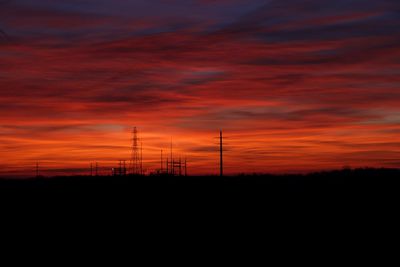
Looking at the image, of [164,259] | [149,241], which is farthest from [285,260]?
[149,241]

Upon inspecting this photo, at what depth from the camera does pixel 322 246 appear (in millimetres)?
22172

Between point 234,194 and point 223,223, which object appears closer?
point 223,223

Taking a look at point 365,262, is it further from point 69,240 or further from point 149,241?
point 69,240

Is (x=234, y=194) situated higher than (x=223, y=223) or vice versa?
(x=234, y=194)

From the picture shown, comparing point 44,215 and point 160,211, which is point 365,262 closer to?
point 160,211

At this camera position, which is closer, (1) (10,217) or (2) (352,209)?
(1) (10,217)

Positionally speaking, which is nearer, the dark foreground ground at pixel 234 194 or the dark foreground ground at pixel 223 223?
the dark foreground ground at pixel 223 223

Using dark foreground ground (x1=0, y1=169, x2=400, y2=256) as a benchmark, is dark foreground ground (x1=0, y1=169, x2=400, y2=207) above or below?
above

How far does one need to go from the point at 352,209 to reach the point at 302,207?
3.55 m

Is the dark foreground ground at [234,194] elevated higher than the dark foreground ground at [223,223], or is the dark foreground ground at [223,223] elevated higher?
the dark foreground ground at [234,194]

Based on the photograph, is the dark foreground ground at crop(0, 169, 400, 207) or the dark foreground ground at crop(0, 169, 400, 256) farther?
the dark foreground ground at crop(0, 169, 400, 207)

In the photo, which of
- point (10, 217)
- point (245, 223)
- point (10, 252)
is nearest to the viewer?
point (10, 252)

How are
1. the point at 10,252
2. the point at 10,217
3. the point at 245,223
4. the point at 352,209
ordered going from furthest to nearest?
the point at 352,209 < the point at 10,217 < the point at 245,223 < the point at 10,252

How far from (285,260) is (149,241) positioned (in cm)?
641
